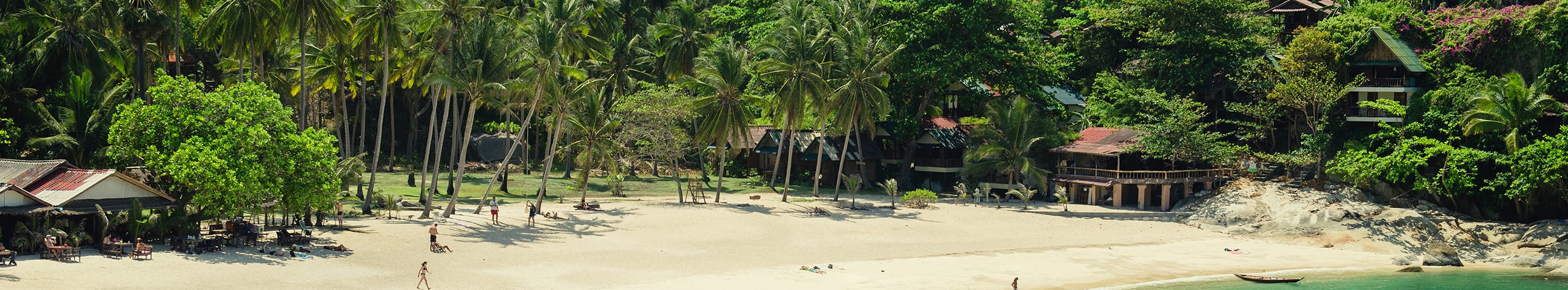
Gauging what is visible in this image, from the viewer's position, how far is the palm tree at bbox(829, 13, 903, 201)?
172 feet

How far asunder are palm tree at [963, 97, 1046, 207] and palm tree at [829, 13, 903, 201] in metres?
4.78

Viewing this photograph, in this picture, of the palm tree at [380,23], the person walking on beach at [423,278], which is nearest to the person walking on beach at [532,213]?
the palm tree at [380,23]

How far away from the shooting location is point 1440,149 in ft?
153

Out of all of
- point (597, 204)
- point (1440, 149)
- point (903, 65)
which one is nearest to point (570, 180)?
point (597, 204)

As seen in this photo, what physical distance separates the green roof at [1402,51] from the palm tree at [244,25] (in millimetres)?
44580

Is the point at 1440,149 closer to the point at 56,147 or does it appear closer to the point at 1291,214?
the point at 1291,214

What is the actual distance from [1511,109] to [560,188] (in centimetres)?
3930

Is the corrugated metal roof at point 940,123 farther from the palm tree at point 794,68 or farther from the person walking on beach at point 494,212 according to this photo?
the person walking on beach at point 494,212

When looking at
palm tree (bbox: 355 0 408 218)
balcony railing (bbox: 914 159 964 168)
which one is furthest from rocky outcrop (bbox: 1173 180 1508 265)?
palm tree (bbox: 355 0 408 218)

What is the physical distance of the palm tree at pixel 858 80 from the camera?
5234 centimetres

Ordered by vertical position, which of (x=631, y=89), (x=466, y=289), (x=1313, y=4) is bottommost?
(x=466, y=289)

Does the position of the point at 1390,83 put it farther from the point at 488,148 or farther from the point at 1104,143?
the point at 488,148

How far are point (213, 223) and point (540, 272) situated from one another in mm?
9728

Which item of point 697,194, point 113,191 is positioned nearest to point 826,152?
point 697,194
